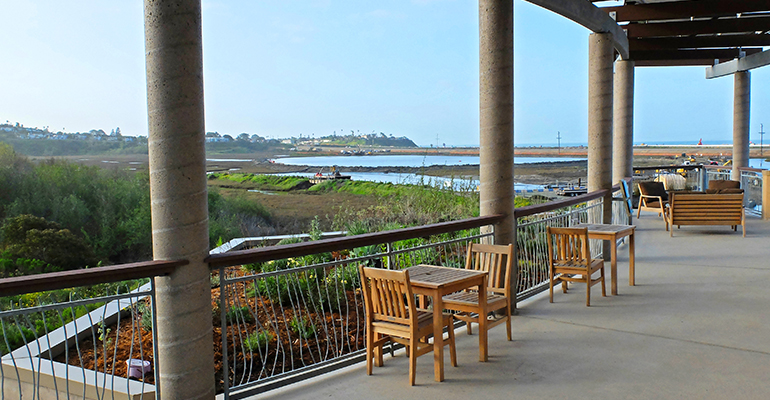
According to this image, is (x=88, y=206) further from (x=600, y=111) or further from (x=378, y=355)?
(x=378, y=355)

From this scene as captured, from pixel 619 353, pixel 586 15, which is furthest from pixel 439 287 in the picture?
pixel 586 15

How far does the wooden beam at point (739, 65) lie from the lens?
12.9 meters

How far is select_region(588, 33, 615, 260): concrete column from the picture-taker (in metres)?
8.23

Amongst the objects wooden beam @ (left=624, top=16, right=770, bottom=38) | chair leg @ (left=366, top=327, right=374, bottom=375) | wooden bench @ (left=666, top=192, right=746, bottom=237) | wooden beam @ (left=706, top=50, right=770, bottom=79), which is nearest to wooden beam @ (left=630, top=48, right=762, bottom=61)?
wooden beam @ (left=706, top=50, right=770, bottom=79)

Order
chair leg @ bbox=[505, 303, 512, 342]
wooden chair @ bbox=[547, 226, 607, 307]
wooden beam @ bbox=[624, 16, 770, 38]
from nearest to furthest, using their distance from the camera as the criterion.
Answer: chair leg @ bbox=[505, 303, 512, 342], wooden chair @ bbox=[547, 226, 607, 307], wooden beam @ bbox=[624, 16, 770, 38]

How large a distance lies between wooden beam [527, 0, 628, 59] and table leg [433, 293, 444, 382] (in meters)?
3.41

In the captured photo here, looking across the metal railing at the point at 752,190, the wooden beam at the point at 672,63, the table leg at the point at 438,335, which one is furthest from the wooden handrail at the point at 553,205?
the wooden beam at the point at 672,63

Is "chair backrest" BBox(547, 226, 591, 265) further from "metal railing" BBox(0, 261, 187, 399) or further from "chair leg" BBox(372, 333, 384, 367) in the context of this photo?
"metal railing" BBox(0, 261, 187, 399)

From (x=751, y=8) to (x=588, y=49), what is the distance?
9.39 feet

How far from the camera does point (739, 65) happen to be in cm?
1378

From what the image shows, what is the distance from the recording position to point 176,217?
3039 mm

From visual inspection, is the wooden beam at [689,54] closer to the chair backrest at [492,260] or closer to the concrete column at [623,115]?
the concrete column at [623,115]

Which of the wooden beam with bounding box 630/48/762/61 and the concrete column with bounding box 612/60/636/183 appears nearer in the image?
the concrete column with bounding box 612/60/636/183

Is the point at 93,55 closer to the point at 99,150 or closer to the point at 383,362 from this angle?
the point at 99,150
